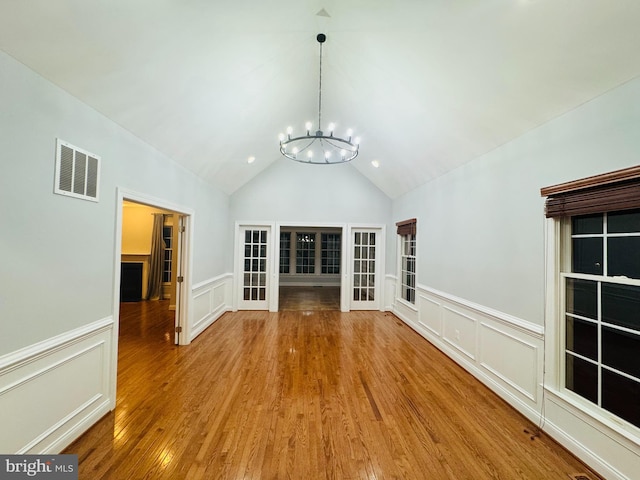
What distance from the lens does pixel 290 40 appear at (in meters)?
2.61

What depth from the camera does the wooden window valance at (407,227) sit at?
4.99 metres

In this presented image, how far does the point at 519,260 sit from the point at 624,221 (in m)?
0.85

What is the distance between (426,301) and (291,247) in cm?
636

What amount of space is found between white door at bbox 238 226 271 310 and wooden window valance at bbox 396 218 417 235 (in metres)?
2.90

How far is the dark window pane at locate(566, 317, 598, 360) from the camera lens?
2.02 meters

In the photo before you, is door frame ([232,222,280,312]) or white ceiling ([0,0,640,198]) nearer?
white ceiling ([0,0,640,198])

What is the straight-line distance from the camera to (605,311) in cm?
194

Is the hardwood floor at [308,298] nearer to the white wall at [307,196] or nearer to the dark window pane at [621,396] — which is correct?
the white wall at [307,196]

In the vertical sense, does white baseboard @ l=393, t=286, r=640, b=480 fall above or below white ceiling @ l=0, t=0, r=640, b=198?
below

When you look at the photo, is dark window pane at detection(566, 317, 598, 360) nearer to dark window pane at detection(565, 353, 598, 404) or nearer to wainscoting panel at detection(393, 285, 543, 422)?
dark window pane at detection(565, 353, 598, 404)

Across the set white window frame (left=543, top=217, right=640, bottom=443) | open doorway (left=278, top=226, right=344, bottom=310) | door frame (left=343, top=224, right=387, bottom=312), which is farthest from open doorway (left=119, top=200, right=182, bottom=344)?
white window frame (left=543, top=217, right=640, bottom=443)

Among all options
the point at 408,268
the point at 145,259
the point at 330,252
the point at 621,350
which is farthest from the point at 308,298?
the point at 621,350

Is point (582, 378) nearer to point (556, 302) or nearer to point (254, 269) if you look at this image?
point (556, 302)

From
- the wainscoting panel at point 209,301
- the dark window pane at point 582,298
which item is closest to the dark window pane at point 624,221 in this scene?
the dark window pane at point 582,298
